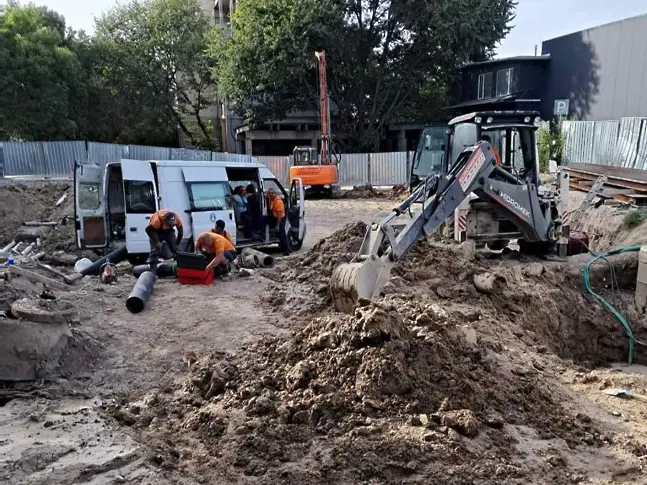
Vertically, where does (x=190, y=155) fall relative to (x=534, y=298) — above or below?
above

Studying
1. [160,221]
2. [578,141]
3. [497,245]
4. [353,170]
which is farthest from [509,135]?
[353,170]

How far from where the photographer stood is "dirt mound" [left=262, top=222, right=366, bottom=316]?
321 inches

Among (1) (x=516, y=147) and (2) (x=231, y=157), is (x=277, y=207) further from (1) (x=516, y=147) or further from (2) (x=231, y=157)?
(2) (x=231, y=157)

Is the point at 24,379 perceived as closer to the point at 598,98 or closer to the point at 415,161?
the point at 415,161

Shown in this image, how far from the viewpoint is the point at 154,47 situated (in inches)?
1389

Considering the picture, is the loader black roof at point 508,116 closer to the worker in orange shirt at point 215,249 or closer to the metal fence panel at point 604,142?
the worker in orange shirt at point 215,249

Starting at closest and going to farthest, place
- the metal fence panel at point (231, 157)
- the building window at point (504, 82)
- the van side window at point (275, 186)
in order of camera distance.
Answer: the van side window at point (275, 186) → the metal fence panel at point (231, 157) → the building window at point (504, 82)

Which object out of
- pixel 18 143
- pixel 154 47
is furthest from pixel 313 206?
pixel 154 47

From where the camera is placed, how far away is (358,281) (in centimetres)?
678

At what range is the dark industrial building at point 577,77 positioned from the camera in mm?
23484

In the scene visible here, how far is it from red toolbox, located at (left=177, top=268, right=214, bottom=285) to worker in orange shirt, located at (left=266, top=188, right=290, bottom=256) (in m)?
3.44

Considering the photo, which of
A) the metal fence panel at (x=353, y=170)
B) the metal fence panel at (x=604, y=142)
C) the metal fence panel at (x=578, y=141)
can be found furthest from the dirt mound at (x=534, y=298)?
the metal fence panel at (x=353, y=170)

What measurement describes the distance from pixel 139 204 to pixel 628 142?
53.1 ft

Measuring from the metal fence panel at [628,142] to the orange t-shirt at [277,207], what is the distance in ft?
41.5
